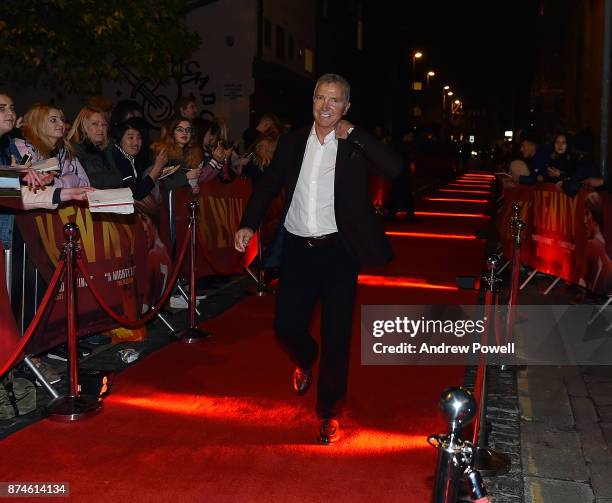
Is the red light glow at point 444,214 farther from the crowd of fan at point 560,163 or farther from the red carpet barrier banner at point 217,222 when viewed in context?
the red carpet barrier banner at point 217,222

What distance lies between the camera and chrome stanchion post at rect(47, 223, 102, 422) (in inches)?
224

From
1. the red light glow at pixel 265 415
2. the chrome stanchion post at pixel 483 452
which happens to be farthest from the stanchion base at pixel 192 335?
Answer: the chrome stanchion post at pixel 483 452

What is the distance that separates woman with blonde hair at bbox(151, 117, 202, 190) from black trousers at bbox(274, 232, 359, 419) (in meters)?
4.36

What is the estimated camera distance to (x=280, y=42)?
32.9 m

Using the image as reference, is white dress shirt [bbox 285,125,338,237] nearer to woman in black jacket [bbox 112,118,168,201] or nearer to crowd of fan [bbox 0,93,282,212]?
crowd of fan [bbox 0,93,282,212]

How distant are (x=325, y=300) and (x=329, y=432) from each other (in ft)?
2.71

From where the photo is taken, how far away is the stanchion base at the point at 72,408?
559 cm

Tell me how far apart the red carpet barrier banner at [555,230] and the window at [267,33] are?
65.6ft

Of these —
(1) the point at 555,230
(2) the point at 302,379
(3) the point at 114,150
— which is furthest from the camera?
(1) the point at 555,230

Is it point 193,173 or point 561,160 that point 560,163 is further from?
point 193,173

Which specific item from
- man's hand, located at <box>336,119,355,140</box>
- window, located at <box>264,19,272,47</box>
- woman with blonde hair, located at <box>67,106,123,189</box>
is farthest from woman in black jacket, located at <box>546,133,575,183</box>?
window, located at <box>264,19,272,47</box>

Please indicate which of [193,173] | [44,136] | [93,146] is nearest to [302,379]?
[44,136]

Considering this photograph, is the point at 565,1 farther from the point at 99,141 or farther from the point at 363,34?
the point at 99,141

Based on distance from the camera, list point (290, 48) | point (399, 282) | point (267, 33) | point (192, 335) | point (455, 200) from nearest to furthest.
→ point (192, 335), point (399, 282), point (455, 200), point (267, 33), point (290, 48)
